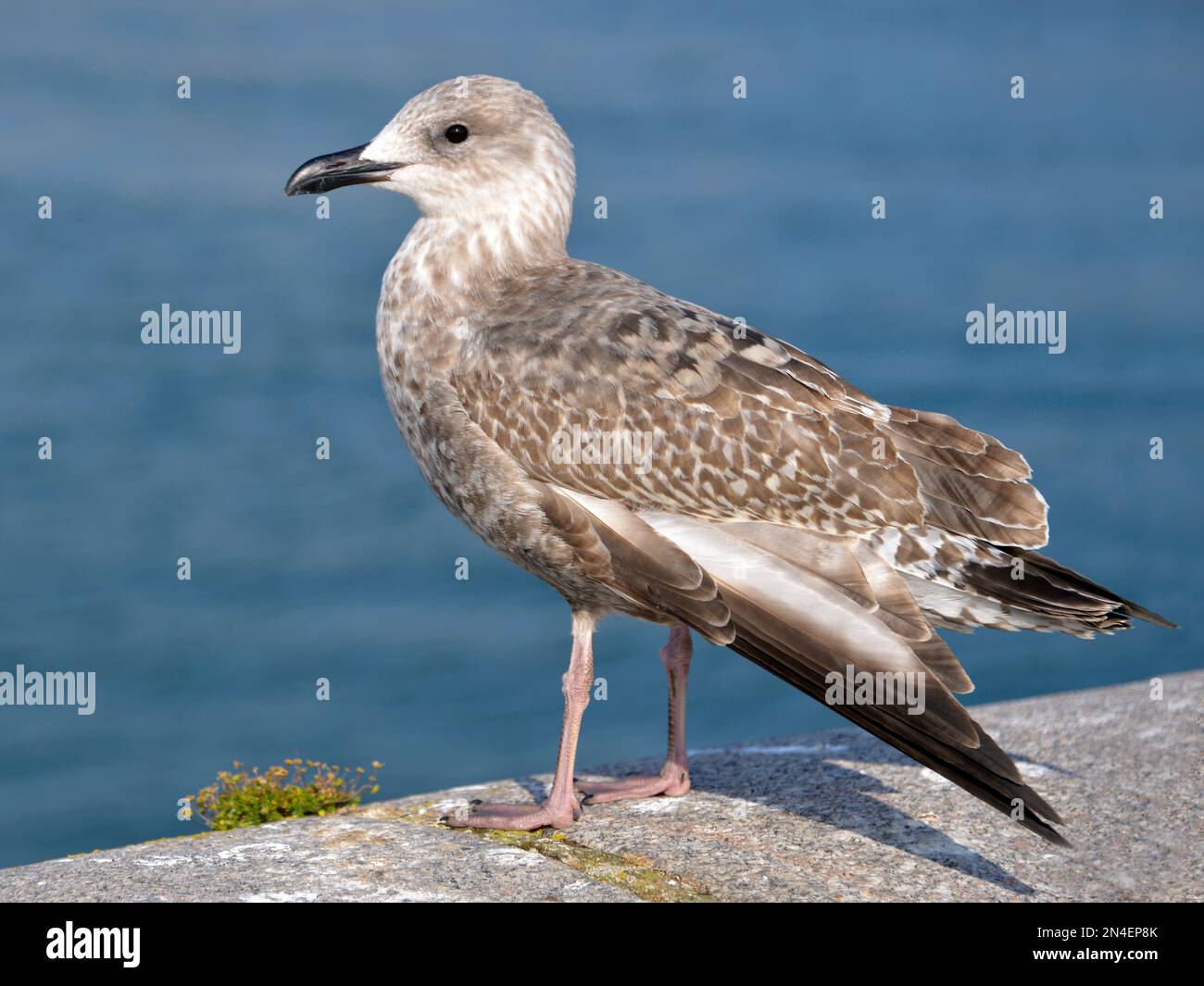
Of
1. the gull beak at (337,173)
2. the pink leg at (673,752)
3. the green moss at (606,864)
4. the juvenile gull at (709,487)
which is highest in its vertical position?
A: the gull beak at (337,173)

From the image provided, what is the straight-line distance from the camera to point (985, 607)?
29.4ft

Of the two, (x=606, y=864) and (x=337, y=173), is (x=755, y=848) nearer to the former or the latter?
(x=606, y=864)

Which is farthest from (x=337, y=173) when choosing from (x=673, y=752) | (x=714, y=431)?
(x=673, y=752)

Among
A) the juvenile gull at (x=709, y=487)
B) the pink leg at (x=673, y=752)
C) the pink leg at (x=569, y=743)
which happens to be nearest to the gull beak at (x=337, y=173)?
the juvenile gull at (x=709, y=487)

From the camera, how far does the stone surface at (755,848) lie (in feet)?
27.6

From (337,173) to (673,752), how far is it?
420 centimetres

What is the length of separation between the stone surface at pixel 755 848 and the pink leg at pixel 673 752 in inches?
4.5

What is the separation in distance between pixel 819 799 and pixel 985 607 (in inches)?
69.4

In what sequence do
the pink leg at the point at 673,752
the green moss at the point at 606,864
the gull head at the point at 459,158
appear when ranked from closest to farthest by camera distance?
the green moss at the point at 606,864, the gull head at the point at 459,158, the pink leg at the point at 673,752

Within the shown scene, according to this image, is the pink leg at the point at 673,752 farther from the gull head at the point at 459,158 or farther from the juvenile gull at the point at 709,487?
the gull head at the point at 459,158

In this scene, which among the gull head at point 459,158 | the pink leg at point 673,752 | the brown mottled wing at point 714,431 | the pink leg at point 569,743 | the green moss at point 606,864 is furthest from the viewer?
the pink leg at point 673,752

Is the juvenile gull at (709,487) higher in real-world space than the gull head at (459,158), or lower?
lower

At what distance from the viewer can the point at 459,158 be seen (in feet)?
31.7
